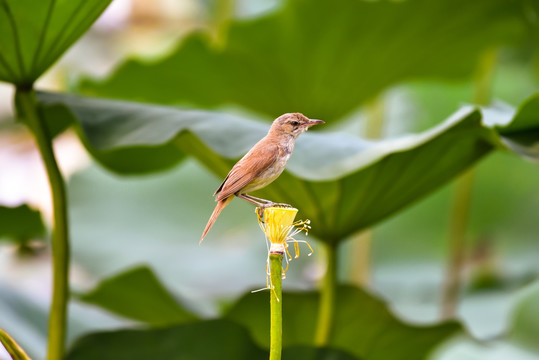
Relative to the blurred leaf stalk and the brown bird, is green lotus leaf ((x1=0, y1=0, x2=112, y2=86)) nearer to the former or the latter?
the blurred leaf stalk

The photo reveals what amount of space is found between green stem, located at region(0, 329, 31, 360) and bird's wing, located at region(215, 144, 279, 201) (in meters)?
0.24

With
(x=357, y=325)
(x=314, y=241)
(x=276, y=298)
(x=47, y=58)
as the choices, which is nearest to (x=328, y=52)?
(x=357, y=325)

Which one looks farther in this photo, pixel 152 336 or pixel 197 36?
pixel 197 36

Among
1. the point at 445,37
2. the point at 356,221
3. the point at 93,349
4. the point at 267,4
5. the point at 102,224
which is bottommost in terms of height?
the point at 93,349

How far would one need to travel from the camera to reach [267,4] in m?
2.33

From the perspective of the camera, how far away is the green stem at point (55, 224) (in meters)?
0.88

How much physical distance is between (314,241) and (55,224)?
128 cm

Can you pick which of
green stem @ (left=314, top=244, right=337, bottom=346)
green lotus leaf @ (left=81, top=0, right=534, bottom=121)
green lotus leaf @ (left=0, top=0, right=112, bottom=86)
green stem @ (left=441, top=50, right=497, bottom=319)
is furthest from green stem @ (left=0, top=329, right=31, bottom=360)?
green stem @ (left=441, top=50, right=497, bottom=319)

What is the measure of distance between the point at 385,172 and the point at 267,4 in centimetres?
157

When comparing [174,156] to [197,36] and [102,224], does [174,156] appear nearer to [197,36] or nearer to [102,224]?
[197,36]

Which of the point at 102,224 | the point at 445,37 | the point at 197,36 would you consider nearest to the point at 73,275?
the point at 102,224

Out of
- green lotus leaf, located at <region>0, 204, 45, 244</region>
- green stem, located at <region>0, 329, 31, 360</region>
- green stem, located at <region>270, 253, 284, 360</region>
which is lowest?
green stem, located at <region>0, 329, 31, 360</region>

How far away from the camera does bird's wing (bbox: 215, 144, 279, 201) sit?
521mm

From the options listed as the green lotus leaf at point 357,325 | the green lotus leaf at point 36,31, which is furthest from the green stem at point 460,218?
the green lotus leaf at point 36,31
